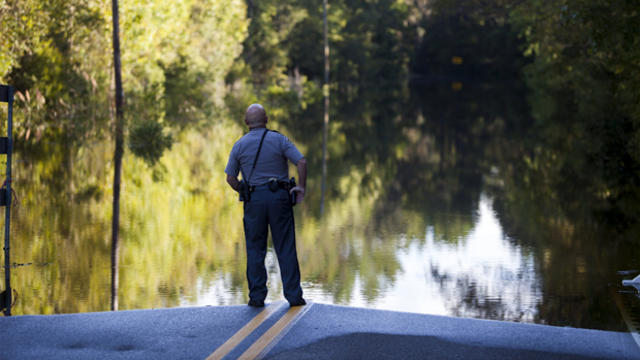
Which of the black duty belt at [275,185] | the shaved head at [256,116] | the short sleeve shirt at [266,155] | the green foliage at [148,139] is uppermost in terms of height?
the shaved head at [256,116]

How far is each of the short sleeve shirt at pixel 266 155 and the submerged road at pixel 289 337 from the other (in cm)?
119

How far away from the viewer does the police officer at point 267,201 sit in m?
9.36

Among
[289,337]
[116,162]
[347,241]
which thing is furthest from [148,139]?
[289,337]

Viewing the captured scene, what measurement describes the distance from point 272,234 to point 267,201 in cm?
30

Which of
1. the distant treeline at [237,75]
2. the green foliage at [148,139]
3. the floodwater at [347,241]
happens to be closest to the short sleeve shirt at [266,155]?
the floodwater at [347,241]

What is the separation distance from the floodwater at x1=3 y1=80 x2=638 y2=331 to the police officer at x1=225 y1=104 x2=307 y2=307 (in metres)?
1.63

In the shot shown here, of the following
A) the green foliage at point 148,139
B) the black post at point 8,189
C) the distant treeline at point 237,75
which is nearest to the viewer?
the black post at point 8,189

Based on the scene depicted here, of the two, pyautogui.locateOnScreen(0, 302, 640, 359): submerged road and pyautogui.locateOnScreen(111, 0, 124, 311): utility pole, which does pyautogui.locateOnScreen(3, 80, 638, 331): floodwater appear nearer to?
pyautogui.locateOnScreen(111, 0, 124, 311): utility pole

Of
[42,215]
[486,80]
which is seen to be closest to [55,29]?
[42,215]

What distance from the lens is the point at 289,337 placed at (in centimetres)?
840

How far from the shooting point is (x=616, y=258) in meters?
13.6

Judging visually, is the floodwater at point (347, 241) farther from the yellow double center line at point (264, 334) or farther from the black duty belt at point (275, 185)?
the black duty belt at point (275, 185)

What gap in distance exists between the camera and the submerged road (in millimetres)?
7941

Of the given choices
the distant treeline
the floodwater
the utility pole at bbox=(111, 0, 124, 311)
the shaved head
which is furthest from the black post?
the distant treeline
